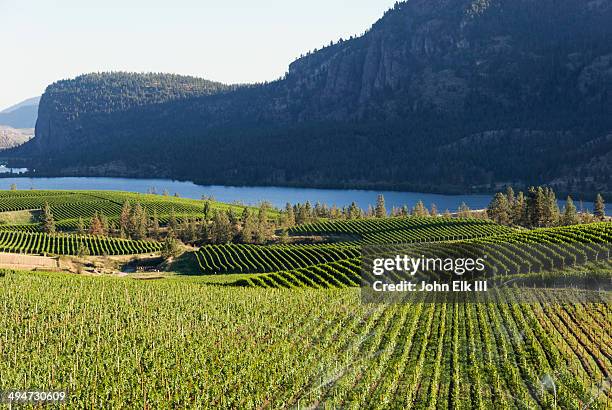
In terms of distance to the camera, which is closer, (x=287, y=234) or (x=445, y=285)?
(x=445, y=285)

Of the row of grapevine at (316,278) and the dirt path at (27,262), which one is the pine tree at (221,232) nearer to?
the dirt path at (27,262)

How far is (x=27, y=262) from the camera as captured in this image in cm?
7100

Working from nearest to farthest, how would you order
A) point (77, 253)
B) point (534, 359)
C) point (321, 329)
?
1. point (534, 359)
2. point (321, 329)
3. point (77, 253)

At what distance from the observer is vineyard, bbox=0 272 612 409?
1051 inches

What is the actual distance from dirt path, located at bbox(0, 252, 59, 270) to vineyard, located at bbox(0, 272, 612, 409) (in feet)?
79.6

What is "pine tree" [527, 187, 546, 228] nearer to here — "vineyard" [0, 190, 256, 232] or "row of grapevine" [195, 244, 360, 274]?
"row of grapevine" [195, 244, 360, 274]

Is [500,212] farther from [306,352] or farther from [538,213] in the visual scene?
[306,352]

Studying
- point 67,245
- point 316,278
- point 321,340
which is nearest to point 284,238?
point 67,245

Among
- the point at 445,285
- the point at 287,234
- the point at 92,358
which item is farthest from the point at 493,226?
the point at 92,358

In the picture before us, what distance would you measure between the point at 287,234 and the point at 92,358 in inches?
3021

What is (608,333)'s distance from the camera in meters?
32.8

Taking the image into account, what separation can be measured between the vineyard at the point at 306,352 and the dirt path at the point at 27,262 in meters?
24.3

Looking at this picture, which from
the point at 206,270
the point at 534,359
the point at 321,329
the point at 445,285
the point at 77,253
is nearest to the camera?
the point at 534,359

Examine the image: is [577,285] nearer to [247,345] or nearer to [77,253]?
[247,345]
